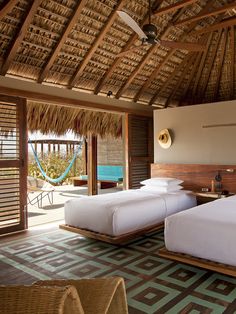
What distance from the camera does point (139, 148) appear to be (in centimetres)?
611

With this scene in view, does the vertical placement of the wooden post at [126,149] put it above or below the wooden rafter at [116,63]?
below

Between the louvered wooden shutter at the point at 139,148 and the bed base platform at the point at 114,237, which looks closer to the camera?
the bed base platform at the point at 114,237

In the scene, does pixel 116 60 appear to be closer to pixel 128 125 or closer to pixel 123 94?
pixel 123 94

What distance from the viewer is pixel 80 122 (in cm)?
604

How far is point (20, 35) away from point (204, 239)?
312 centimetres

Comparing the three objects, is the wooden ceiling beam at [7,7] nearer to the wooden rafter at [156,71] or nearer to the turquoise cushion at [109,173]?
the wooden rafter at [156,71]

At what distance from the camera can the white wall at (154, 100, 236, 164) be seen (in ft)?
15.4

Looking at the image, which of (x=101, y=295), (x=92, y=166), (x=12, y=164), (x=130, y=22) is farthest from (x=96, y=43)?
(x=101, y=295)

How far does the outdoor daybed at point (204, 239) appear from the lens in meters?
2.39

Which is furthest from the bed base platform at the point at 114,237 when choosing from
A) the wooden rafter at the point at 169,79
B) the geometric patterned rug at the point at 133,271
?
the wooden rafter at the point at 169,79

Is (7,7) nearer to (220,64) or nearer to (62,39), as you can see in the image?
(62,39)

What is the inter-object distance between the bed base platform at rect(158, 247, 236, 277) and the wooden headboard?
2287 mm

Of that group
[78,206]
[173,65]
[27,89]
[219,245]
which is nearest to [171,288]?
[219,245]

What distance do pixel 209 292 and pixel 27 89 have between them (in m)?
3.42
